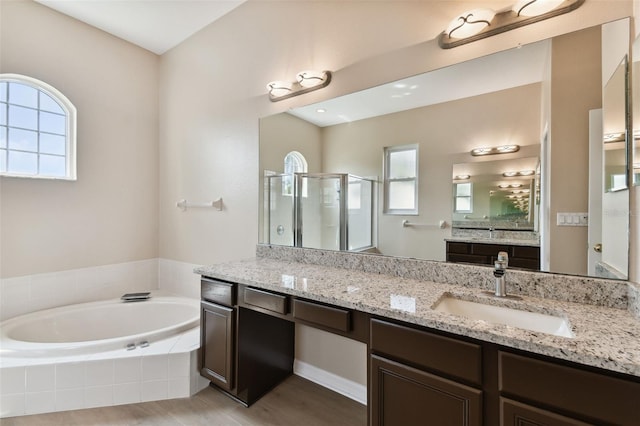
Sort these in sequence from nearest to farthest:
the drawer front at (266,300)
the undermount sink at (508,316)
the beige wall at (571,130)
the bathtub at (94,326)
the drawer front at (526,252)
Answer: the undermount sink at (508,316), the beige wall at (571,130), the drawer front at (526,252), the drawer front at (266,300), the bathtub at (94,326)

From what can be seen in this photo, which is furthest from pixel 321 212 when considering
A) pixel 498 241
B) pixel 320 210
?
pixel 498 241

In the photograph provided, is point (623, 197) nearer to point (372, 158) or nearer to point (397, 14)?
point (372, 158)

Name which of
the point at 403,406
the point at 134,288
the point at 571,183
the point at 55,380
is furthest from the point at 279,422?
the point at 134,288

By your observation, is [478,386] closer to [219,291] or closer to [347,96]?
[219,291]

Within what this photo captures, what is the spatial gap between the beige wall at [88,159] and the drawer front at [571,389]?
3428 millimetres

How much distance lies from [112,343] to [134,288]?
4.30 ft

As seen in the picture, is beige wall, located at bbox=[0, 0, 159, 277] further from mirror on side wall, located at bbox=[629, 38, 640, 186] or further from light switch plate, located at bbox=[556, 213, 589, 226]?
mirror on side wall, located at bbox=[629, 38, 640, 186]

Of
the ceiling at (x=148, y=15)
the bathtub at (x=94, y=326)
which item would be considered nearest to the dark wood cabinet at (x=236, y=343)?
the bathtub at (x=94, y=326)

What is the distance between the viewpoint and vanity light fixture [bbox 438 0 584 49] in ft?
4.18

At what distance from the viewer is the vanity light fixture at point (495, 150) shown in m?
1.44

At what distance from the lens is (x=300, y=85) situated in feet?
7.00

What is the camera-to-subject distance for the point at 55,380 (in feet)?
5.92

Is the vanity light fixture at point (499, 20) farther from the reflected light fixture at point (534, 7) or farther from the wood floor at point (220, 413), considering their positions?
the wood floor at point (220, 413)

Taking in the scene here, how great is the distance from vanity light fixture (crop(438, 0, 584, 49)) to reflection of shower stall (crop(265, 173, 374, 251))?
91 cm
